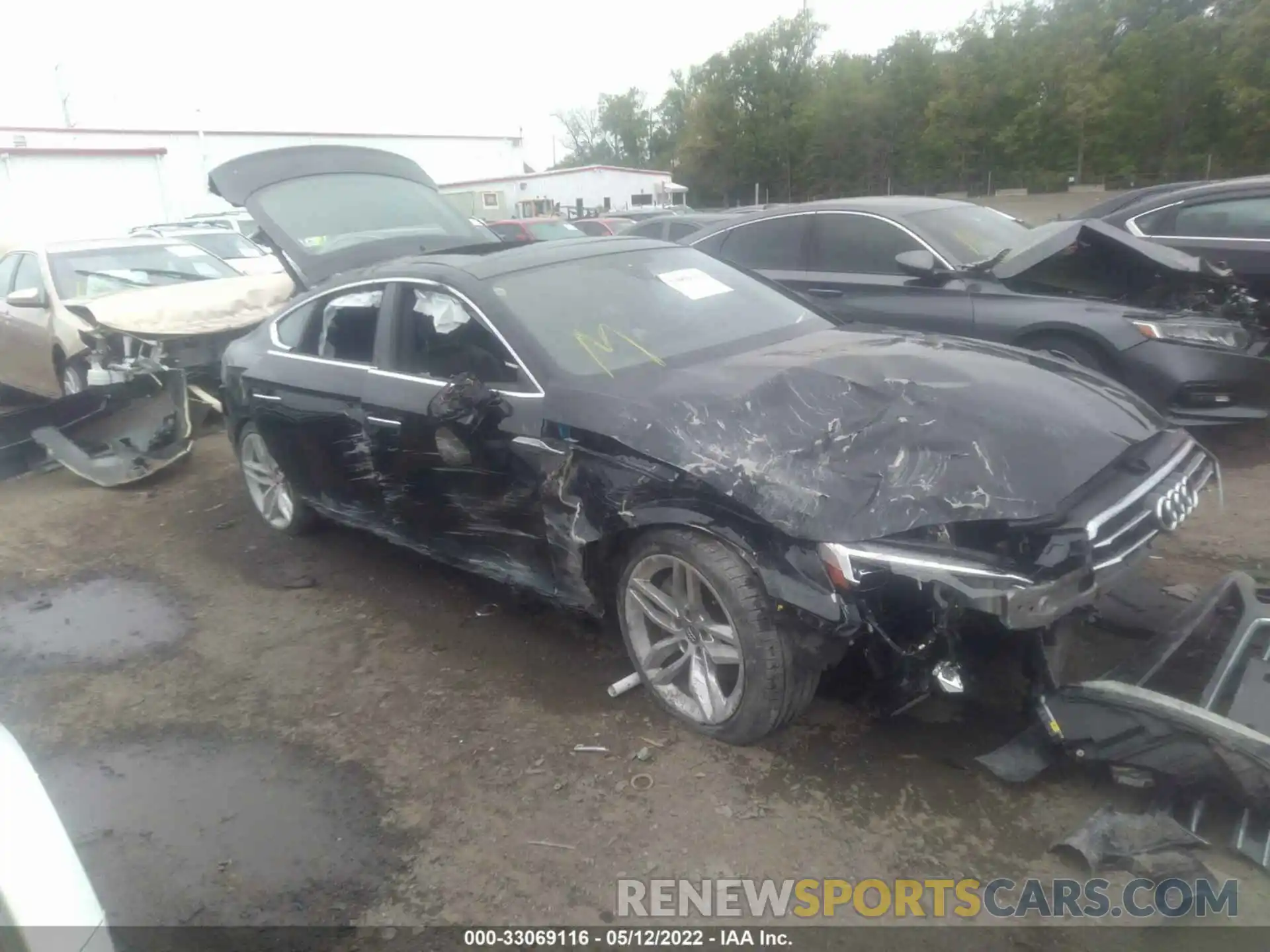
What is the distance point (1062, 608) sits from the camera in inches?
106

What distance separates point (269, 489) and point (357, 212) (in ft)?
8.26

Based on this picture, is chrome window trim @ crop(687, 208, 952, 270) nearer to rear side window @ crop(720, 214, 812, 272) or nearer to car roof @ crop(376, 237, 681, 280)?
rear side window @ crop(720, 214, 812, 272)

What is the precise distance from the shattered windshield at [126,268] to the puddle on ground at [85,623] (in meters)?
4.34

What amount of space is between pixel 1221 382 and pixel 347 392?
492 cm

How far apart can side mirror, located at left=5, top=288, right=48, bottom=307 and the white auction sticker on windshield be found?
6869 mm

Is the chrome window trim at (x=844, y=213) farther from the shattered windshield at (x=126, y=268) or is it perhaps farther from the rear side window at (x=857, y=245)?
the shattered windshield at (x=126, y=268)

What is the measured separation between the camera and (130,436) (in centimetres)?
754

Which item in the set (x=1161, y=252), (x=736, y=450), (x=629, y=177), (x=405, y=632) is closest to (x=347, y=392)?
(x=405, y=632)

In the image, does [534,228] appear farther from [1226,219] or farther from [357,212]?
[1226,219]

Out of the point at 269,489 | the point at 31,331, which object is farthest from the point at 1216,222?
the point at 31,331

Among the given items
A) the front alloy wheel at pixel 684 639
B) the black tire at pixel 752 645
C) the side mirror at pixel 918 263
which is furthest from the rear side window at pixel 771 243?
the black tire at pixel 752 645

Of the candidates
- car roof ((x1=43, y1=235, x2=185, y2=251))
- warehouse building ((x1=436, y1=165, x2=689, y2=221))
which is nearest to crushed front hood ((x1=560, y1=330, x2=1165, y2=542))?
car roof ((x1=43, y1=235, x2=185, y2=251))

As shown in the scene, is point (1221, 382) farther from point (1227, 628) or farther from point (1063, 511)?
point (1063, 511)

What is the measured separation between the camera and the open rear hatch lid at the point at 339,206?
673 cm
